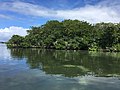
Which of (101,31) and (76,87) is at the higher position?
(101,31)

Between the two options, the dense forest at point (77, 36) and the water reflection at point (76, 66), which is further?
the dense forest at point (77, 36)

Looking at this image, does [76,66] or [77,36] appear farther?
[77,36]

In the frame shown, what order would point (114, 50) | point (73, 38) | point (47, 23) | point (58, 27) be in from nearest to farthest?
point (114, 50) < point (73, 38) < point (58, 27) < point (47, 23)

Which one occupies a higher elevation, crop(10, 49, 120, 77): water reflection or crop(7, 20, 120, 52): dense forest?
crop(7, 20, 120, 52): dense forest

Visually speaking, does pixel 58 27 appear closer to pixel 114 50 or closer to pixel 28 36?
pixel 28 36

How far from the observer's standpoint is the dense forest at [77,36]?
64438 mm

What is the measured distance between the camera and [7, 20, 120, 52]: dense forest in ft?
211

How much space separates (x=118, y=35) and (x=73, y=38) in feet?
47.5

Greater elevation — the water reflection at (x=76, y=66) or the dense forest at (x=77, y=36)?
the dense forest at (x=77, y=36)

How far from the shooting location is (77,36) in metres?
71.4

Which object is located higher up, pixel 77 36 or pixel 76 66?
pixel 77 36

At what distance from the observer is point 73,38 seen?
71375 millimetres

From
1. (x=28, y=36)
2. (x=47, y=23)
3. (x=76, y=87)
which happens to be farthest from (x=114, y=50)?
(x=76, y=87)

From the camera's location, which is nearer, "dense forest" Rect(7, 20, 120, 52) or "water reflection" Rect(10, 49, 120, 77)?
"water reflection" Rect(10, 49, 120, 77)
